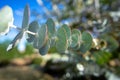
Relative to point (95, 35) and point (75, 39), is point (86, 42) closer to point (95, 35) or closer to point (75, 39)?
point (75, 39)

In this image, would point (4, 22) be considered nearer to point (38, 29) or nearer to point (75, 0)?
point (38, 29)

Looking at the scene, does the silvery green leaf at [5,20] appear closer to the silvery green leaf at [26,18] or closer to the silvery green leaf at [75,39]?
the silvery green leaf at [26,18]

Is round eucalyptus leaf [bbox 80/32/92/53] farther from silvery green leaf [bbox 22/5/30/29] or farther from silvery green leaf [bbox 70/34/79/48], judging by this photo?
silvery green leaf [bbox 22/5/30/29]

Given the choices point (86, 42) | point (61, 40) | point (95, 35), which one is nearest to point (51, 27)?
point (61, 40)

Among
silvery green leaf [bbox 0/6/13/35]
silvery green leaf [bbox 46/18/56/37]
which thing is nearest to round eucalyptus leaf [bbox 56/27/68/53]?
silvery green leaf [bbox 46/18/56/37]

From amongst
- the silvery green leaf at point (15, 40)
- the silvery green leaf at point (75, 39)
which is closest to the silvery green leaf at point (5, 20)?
the silvery green leaf at point (15, 40)

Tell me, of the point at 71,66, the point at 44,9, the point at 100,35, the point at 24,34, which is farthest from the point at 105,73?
the point at 24,34
